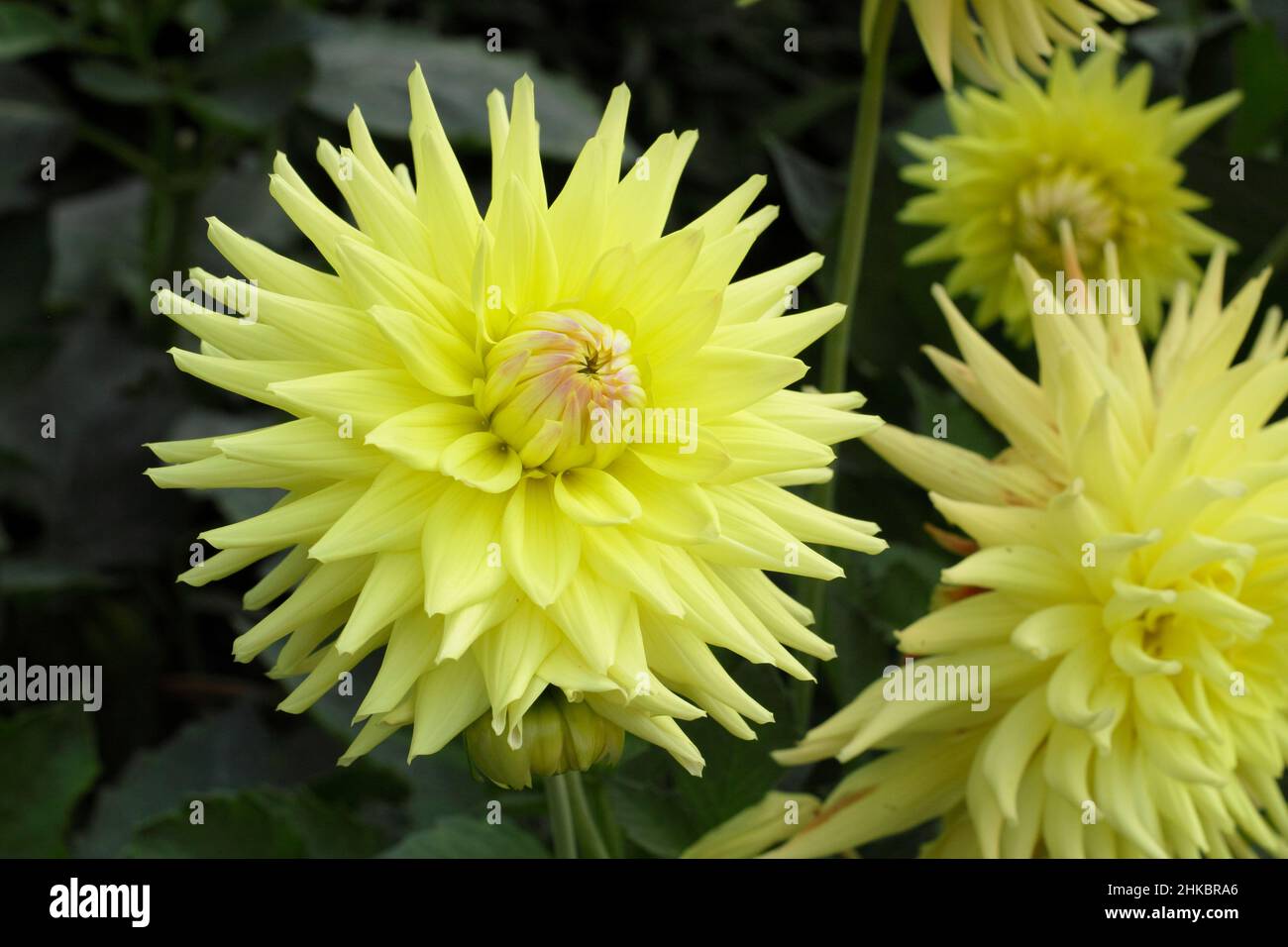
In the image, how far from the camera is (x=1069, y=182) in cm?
90

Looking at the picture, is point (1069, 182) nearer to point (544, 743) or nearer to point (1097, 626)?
point (1097, 626)

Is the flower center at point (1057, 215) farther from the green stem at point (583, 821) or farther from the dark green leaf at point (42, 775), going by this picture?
the dark green leaf at point (42, 775)

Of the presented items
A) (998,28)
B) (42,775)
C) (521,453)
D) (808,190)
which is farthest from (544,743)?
(808,190)

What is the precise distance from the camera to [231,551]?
0.48 meters

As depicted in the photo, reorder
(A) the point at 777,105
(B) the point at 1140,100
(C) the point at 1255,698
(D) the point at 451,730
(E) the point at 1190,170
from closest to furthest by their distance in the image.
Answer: (D) the point at 451,730
(C) the point at 1255,698
(B) the point at 1140,100
(E) the point at 1190,170
(A) the point at 777,105

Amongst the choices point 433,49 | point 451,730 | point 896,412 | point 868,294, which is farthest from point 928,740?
point 433,49

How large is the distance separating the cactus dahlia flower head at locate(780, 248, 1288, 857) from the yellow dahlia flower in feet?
0.92

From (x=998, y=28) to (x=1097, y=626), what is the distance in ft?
0.93

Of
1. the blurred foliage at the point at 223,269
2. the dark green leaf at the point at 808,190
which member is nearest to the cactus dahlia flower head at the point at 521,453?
the blurred foliage at the point at 223,269

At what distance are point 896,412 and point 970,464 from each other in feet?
1.22

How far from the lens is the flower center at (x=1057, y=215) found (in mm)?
890

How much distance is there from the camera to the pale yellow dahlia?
0.63m
